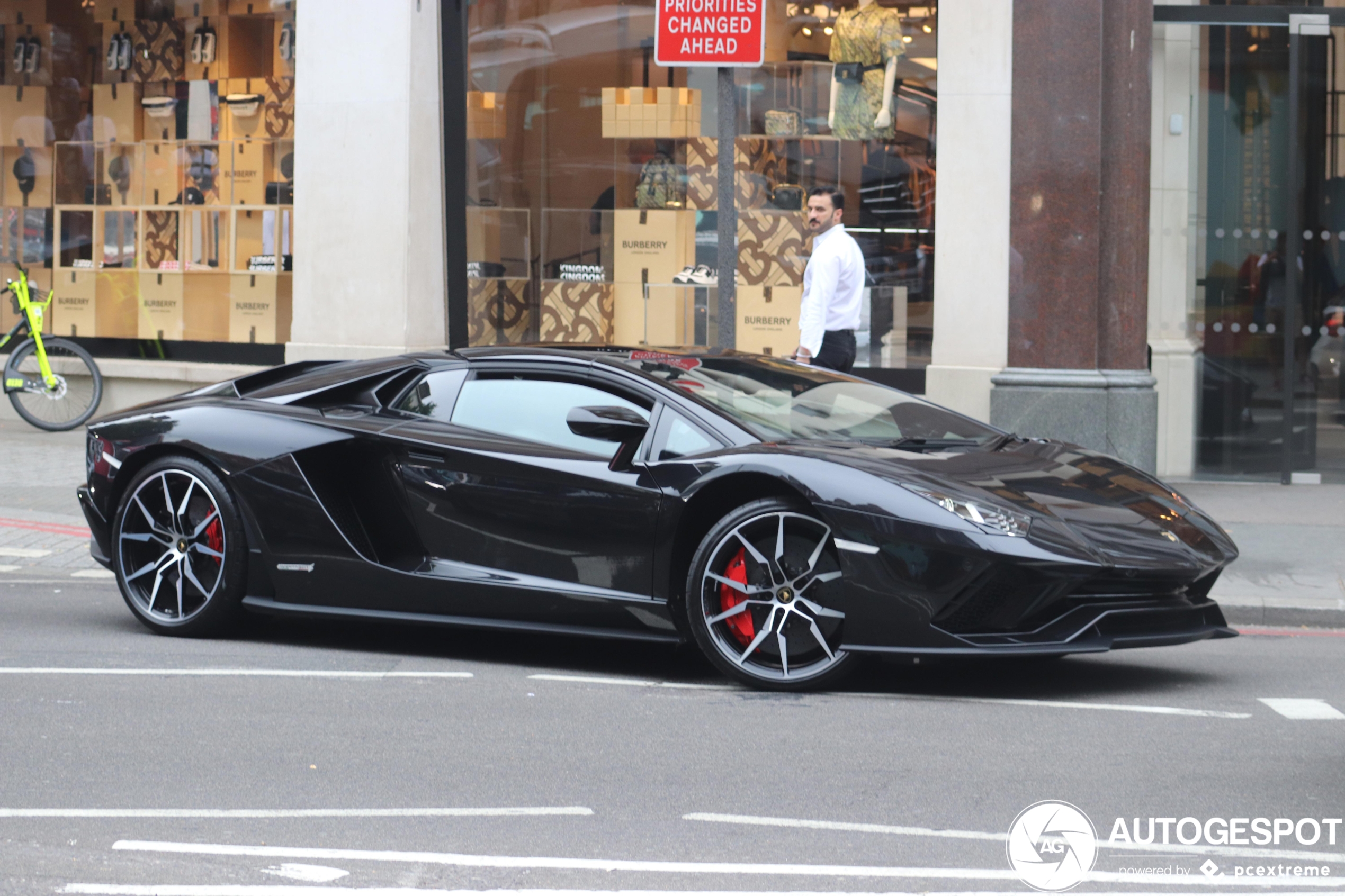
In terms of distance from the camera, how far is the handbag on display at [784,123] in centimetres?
1293

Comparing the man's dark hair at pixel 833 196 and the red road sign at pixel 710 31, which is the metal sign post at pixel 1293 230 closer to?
the man's dark hair at pixel 833 196

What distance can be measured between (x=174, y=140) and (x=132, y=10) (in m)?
1.26

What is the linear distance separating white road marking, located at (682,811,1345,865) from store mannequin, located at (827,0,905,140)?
28.7ft

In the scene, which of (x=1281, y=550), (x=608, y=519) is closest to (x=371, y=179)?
(x=1281, y=550)

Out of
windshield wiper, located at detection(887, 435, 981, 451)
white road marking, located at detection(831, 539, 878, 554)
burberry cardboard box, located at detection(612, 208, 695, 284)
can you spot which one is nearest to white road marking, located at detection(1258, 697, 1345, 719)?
windshield wiper, located at detection(887, 435, 981, 451)

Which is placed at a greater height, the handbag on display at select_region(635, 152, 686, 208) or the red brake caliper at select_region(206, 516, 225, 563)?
the handbag on display at select_region(635, 152, 686, 208)

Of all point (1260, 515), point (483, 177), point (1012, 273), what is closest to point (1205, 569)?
point (1260, 515)

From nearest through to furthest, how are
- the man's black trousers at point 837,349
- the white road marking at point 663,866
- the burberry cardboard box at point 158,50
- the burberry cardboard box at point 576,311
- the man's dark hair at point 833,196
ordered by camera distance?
the white road marking at point 663,866 < the man's black trousers at point 837,349 < the man's dark hair at point 833,196 < the burberry cardboard box at point 576,311 < the burberry cardboard box at point 158,50

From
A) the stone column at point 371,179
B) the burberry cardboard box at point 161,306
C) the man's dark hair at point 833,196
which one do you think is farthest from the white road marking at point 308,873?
the burberry cardboard box at point 161,306

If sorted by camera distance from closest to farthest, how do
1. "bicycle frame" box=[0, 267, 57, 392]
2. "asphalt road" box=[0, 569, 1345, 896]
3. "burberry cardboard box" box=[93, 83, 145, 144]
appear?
"asphalt road" box=[0, 569, 1345, 896], "bicycle frame" box=[0, 267, 57, 392], "burberry cardboard box" box=[93, 83, 145, 144]

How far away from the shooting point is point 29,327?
576 inches

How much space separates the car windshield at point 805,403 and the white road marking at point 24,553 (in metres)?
4.23

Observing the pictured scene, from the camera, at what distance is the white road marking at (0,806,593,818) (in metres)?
4.62

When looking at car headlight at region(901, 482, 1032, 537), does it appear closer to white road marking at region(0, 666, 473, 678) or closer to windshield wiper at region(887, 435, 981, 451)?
windshield wiper at region(887, 435, 981, 451)
